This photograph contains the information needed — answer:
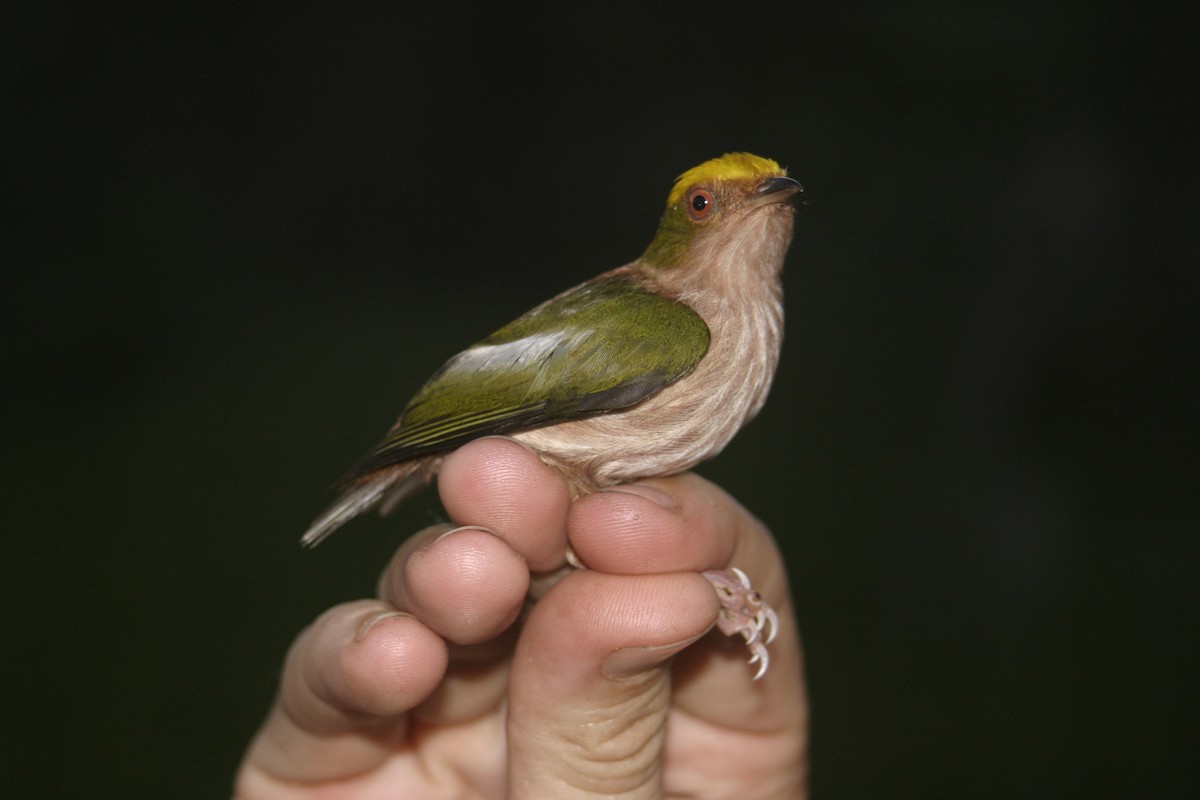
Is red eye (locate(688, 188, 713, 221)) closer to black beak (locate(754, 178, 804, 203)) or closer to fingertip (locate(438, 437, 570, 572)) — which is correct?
black beak (locate(754, 178, 804, 203))

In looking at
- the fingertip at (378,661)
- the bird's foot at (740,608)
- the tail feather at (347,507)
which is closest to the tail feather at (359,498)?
the tail feather at (347,507)

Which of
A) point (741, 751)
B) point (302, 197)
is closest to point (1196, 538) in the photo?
point (741, 751)

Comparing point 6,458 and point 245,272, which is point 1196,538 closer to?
point 245,272

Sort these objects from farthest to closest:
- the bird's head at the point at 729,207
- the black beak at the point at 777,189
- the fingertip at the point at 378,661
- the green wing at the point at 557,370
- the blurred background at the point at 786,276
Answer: the blurred background at the point at 786,276, the bird's head at the point at 729,207, the black beak at the point at 777,189, the green wing at the point at 557,370, the fingertip at the point at 378,661

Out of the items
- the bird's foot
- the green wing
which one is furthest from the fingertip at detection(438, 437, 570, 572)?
the bird's foot

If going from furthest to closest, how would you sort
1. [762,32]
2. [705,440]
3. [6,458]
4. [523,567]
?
[6,458]
[762,32]
[705,440]
[523,567]

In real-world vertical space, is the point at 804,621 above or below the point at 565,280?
below

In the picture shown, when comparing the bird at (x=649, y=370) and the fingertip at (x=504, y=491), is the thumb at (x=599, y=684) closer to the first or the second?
the fingertip at (x=504, y=491)
